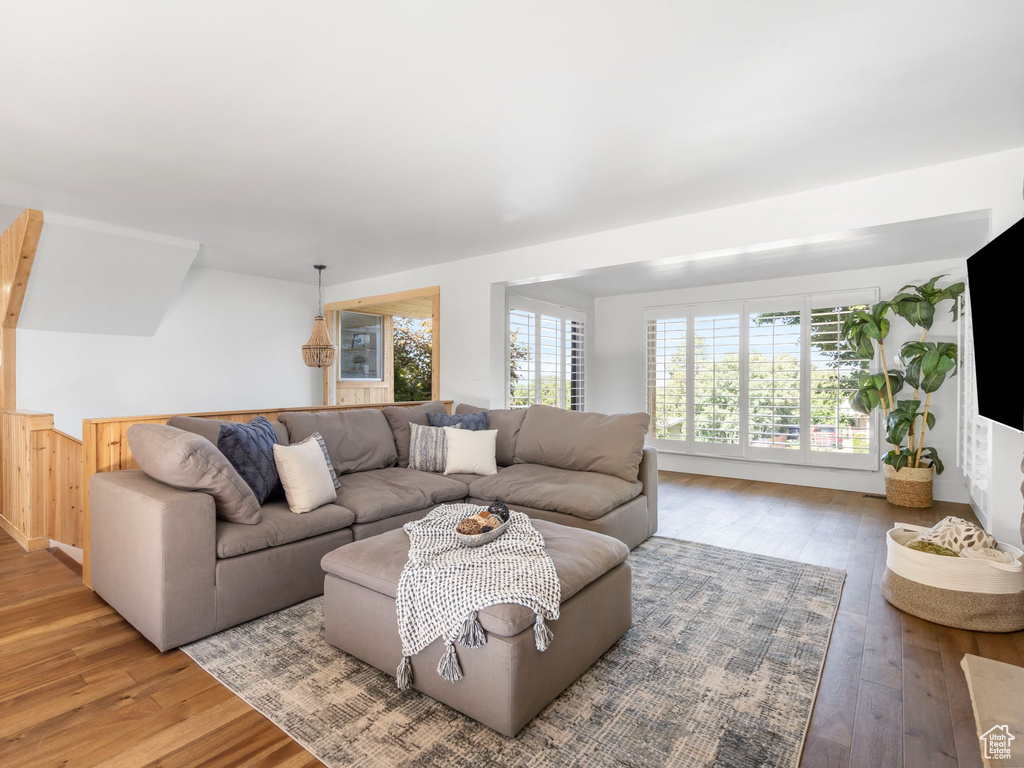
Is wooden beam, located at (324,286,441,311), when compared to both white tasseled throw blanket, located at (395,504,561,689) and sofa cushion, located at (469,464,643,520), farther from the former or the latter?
white tasseled throw blanket, located at (395,504,561,689)

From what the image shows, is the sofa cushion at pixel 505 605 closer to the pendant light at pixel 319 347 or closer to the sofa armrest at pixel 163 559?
the sofa armrest at pixel 163 559

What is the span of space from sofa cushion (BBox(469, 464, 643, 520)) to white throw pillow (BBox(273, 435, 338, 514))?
1.05m

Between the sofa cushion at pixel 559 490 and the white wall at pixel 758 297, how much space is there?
3003mm

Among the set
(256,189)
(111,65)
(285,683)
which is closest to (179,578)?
(285,683)

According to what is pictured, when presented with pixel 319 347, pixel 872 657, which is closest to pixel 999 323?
pixel 872 657

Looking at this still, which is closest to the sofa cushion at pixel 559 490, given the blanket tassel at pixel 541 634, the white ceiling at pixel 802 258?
the blanket tassel at pixel 541 634

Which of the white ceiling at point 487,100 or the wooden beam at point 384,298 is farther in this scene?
the wooden beam at point 384,298

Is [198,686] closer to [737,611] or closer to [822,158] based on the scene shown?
[737,611]

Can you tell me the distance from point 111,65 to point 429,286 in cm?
357

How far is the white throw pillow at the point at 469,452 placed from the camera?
377 cm

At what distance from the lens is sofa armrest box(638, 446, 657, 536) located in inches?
145

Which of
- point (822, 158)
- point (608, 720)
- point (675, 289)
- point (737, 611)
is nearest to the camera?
point (608, 720)

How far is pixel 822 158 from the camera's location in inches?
112

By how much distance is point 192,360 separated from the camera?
5.53 metres
